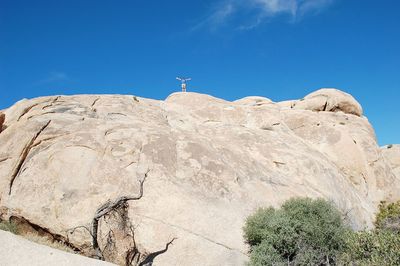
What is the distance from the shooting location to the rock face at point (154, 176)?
12141 millimetres

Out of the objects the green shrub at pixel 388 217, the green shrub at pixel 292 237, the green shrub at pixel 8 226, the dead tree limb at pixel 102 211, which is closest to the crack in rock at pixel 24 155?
the green shrub at pixel 8 226

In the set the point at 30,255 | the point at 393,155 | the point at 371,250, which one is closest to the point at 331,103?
the point at 393,155

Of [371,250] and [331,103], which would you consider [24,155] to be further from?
[331,103]

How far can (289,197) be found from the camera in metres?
14.9

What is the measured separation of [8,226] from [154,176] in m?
4.87

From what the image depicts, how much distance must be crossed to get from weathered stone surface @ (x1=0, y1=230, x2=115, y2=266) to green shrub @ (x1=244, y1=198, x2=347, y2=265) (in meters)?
4.90

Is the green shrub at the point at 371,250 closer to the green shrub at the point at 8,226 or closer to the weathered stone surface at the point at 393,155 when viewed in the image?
the green shrub at the point at 8,226

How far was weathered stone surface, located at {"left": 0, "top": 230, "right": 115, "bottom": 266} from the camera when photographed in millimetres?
9477

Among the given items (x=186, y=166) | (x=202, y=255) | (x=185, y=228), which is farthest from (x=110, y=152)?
(x=202, y=255)

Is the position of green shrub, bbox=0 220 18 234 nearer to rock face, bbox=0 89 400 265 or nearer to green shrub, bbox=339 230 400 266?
rock face, bbox=0 89 400 265

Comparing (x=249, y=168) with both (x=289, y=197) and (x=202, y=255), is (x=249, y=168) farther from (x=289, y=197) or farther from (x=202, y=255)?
(x=202, y=255)

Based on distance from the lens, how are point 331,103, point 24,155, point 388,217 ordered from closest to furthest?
point 24,155, point 388,217, point 331,103

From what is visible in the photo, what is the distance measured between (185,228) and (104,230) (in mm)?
2539

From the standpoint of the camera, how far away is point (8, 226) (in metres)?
12.3
